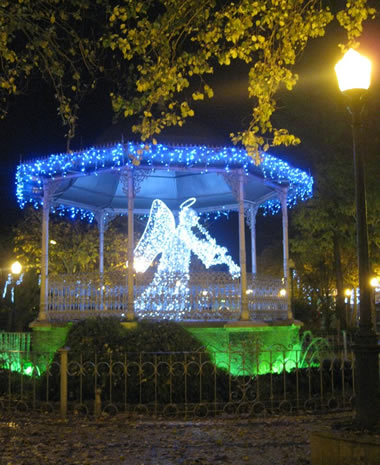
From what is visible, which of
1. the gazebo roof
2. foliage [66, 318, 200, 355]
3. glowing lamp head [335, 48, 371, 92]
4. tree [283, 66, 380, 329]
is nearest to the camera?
glowing lamp head [335, 48, 371, 92]

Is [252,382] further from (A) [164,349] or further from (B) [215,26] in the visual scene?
(B) [215,26]

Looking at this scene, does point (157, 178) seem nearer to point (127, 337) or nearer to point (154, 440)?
point (127, 337)

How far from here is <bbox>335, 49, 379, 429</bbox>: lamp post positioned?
6660mm

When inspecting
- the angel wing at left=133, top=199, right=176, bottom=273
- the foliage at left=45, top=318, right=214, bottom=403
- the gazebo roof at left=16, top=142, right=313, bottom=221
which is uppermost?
the gazebo roof at left=16, top=142, right=313, bottom=221

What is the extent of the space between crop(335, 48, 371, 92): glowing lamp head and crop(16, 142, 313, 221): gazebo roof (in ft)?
14.4

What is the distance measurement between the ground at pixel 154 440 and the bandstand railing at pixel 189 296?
15.6 ft

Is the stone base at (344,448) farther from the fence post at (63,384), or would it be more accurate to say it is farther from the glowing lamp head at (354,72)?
the fence post at (63,384)

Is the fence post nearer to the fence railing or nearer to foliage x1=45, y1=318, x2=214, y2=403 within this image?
the fence railing

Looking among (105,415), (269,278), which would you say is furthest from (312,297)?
(105,415)

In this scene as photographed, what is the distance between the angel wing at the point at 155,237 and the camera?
16.3 meters

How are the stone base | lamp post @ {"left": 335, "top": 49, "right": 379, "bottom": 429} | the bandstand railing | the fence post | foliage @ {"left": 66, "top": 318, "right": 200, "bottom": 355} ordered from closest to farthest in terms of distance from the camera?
the stone base
lamp post @ {"left": 335, "top": 49, "right": 379, "bottom": 429}
the fence post
foliage @ {"left": 66, "top": 318, "right": 200, "bottom": 355}
the bandstand railing

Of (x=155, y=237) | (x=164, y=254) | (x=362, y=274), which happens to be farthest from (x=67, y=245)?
(x=362, y=274)

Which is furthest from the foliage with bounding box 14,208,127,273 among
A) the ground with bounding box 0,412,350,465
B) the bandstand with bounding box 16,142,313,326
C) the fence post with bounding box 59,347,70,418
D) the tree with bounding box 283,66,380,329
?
the ground with bounding box 0,412,350,465

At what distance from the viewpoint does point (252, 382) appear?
1125cm
